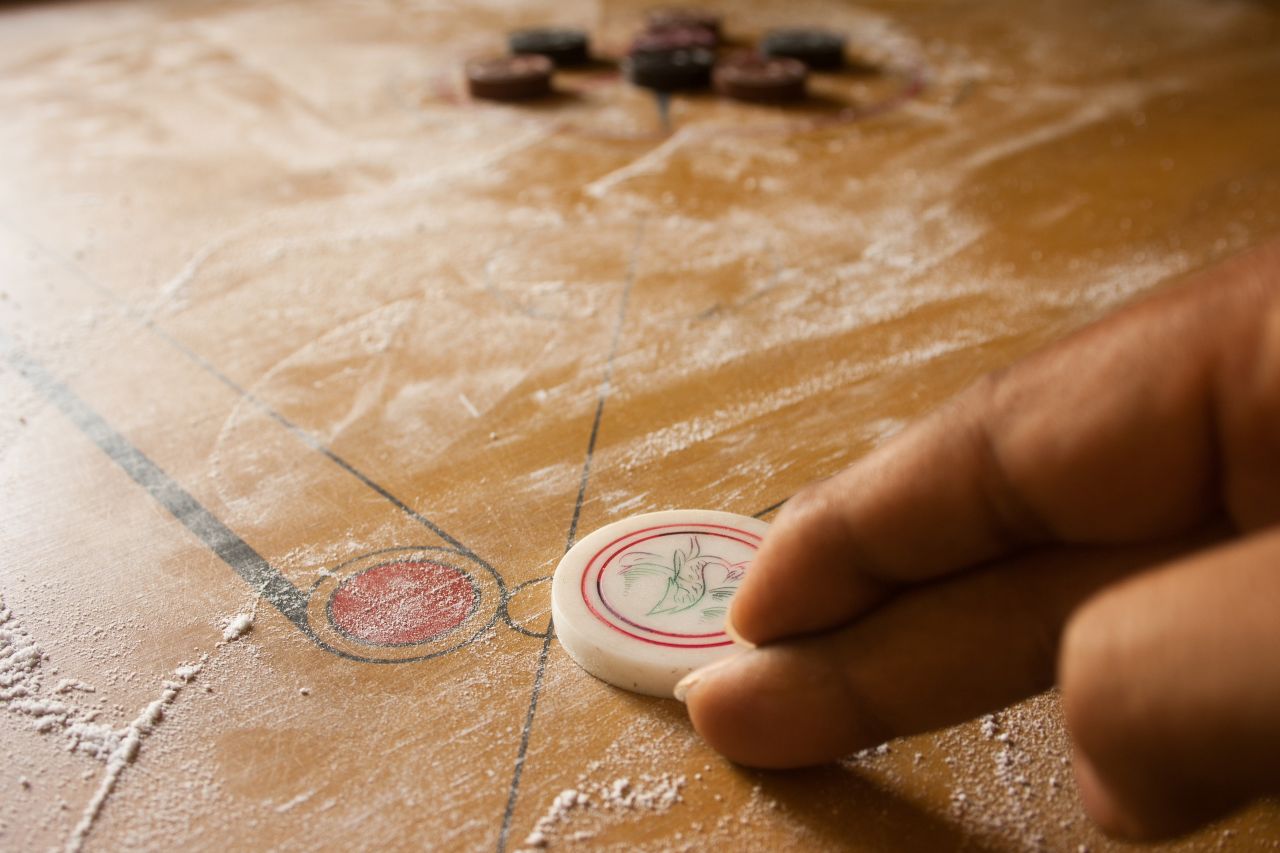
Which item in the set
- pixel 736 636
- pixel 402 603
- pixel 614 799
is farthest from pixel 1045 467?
pixel 402 603

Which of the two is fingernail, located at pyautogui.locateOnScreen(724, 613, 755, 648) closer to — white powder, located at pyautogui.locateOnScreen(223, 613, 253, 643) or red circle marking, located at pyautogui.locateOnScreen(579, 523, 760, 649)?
red circle marking, located at pyautogui.locateOnScreen(579, 523, 760, 649)

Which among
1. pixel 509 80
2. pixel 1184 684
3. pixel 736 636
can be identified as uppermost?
pixel 1184 684

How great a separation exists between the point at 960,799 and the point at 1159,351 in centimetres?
54

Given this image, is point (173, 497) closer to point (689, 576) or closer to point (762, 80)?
point (689, 576)

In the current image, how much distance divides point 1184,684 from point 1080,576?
29cm

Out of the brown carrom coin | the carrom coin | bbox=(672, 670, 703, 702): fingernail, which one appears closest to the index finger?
bbox=(672, 670, 703, 702): fingernail

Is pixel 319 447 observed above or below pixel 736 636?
below

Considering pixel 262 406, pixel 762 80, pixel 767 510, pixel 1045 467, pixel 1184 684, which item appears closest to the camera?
pixel 1184 684

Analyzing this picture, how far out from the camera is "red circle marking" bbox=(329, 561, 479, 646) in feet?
4.44

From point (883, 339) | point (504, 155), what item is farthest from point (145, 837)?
point (504, 155)

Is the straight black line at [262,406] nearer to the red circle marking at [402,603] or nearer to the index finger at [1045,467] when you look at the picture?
the red circle marking at [402,603]

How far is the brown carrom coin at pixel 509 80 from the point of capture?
3344 millimetres

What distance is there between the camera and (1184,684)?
26.1 inches

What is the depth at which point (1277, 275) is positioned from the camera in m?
0.75
